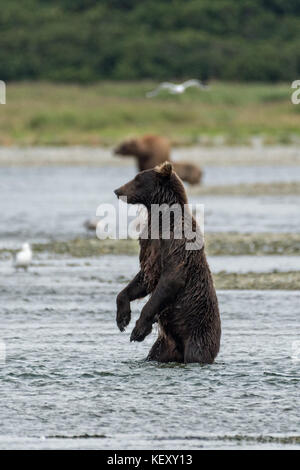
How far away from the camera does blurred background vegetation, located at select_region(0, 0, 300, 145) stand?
42.4 metres

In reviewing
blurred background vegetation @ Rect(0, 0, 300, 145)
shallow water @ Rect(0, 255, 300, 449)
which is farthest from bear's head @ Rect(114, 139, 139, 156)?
shallow water @ Rect(0, 255, 300, 449)

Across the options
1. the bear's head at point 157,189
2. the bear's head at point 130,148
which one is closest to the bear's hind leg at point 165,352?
the bear's head at point 157,189

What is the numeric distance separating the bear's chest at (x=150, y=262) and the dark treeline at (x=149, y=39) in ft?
181

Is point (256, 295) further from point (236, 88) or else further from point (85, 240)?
point (236, 88)

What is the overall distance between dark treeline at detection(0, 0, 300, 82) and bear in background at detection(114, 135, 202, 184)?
38081 mm

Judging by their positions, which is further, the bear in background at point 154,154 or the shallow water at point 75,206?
the bear in background at point 154,154

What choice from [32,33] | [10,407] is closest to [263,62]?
[32,33]

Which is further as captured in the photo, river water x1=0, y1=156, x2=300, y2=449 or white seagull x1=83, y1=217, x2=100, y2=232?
white seagull x1=83, y1=217, x2=100, y2=232

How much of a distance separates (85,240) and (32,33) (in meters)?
57.5

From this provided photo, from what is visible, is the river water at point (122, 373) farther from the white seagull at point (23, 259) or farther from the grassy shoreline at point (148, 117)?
the grassy shoreline at point (148, 117)

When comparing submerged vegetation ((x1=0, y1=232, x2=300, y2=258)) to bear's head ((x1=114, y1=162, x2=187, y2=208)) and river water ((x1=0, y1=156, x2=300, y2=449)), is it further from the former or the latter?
bear's head ((x1=114, y1=162, x2=187, y2=208))

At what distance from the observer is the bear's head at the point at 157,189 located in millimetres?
7523

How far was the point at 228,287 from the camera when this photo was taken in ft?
36.6
